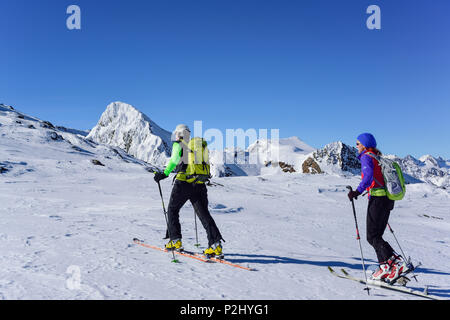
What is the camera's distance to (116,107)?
14875 centimetres

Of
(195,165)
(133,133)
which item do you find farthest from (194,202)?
(133,133)

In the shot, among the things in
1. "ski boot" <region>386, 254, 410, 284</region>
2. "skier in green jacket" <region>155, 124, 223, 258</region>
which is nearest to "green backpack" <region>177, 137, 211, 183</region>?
"skier in green jacket" <region>155, 124, 223, 258</region>

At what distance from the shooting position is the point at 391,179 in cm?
484

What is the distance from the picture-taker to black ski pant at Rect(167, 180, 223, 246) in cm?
581

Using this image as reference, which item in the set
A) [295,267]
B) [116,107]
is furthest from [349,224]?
[116,107]

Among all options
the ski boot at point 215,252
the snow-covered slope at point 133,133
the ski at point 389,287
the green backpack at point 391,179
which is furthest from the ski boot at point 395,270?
the snow-covered slope at point 133,133

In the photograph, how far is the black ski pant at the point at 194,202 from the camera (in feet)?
19.1

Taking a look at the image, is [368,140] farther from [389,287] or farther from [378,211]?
[389,287]

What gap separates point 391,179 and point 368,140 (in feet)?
2.36

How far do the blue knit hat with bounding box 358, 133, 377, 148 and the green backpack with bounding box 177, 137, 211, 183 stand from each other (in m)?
2.75

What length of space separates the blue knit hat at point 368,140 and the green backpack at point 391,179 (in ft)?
0.64
